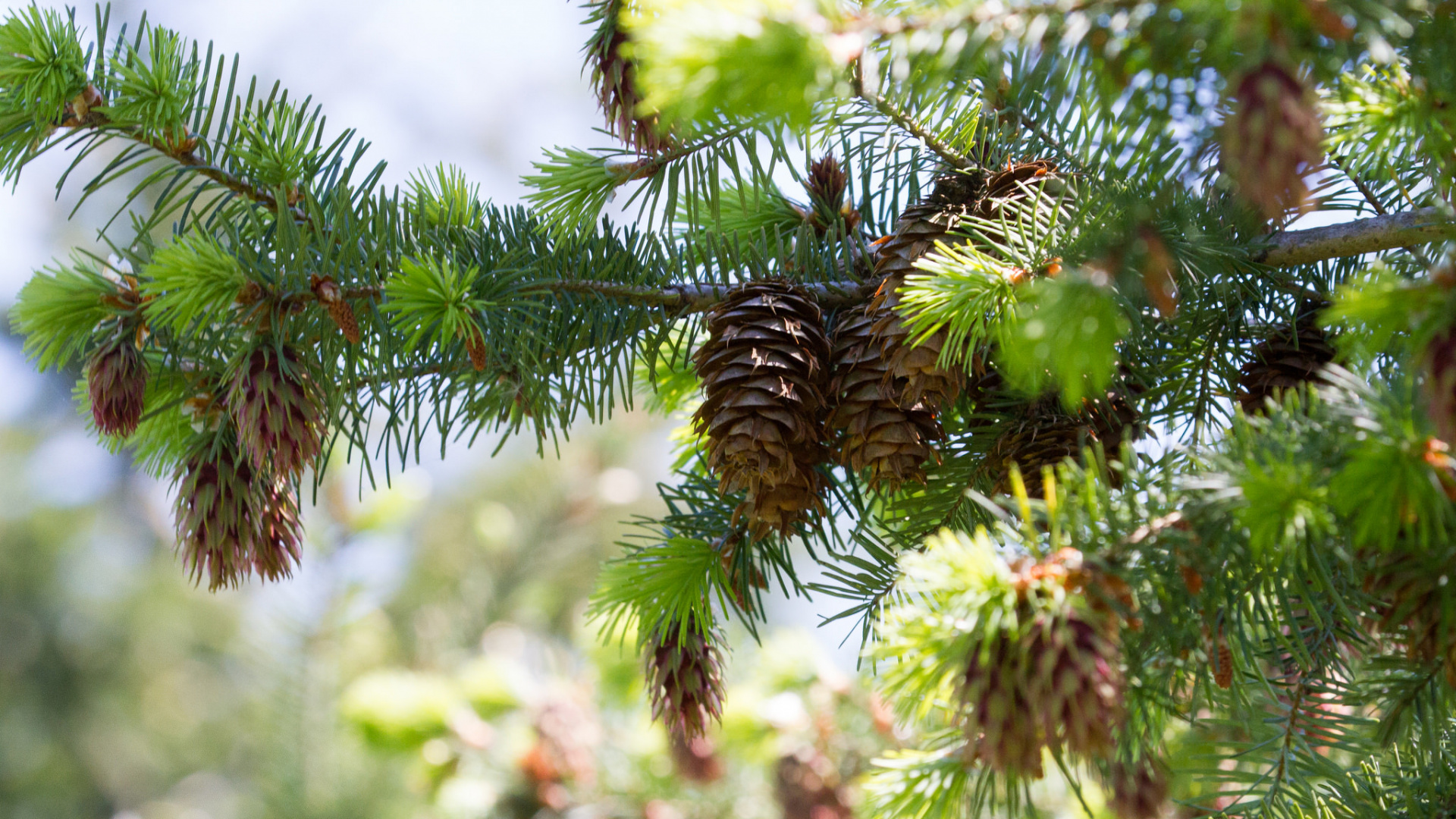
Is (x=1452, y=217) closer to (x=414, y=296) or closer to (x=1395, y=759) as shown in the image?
(x=1395, y=759)

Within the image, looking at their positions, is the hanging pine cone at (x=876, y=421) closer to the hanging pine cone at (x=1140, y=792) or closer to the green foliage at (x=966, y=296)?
the green foliage at (x=966, y=296)

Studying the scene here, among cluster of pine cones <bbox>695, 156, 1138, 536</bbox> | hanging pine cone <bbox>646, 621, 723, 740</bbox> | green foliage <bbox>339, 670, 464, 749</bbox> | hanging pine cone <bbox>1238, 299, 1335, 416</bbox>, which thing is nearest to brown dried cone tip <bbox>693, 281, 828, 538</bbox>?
cluster of pine cones <bbox>695, 156, 1138, 536</bbox>

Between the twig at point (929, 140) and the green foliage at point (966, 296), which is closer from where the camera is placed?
the green foliage at point (966, 296)

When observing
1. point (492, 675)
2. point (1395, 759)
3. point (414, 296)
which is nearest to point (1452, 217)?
point (1395, 759)

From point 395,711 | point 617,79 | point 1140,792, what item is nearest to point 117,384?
point 617,79

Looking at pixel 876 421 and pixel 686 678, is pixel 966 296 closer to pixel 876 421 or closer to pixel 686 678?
pixel 876 421

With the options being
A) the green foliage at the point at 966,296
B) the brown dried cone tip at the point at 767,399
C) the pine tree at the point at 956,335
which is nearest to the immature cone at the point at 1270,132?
the pine tree at the point at 956,335

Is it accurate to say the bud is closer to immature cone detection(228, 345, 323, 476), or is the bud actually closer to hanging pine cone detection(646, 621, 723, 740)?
immature cone detection(228, 345, 323, 476)
